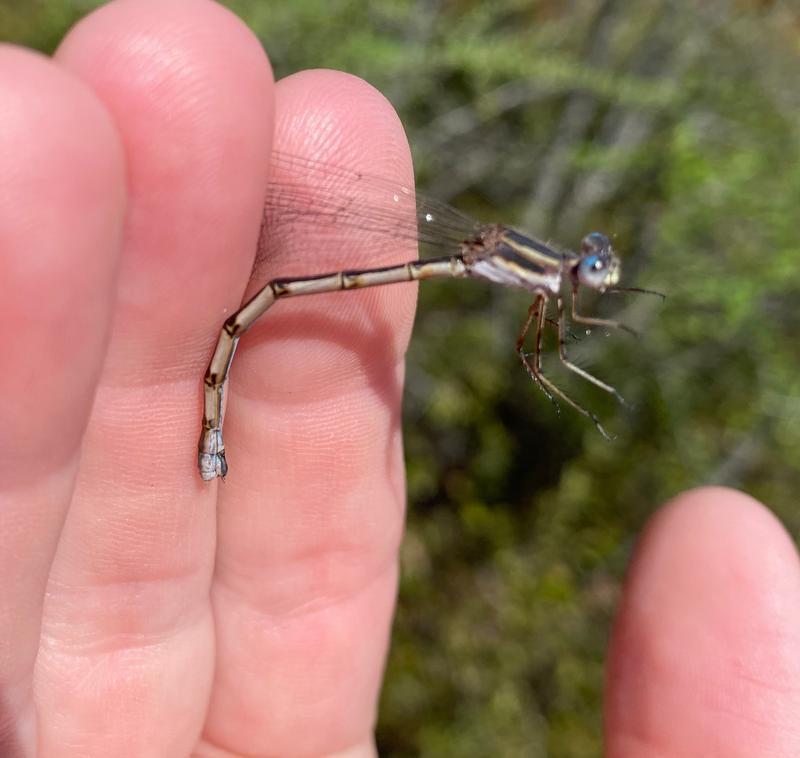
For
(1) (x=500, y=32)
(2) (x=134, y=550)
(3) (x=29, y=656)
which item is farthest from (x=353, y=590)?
(1) (x=500, y=32)

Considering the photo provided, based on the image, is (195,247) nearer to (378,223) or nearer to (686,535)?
(378,223)

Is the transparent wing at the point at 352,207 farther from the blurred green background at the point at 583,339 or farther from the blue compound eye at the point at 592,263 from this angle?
the blurred green background at the point at 583,339

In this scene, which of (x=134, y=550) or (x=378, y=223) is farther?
(x=378, y=223)

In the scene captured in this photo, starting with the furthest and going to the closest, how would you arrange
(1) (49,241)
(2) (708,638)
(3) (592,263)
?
(3) (592,263) → (2) (708,638) → (1) (49,241)

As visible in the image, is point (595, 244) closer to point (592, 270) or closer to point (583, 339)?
point (592, 270)

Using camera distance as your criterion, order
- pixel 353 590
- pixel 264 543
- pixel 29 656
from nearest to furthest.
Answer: pixel 29 656 < pixel 264 543 < pixel 353 590

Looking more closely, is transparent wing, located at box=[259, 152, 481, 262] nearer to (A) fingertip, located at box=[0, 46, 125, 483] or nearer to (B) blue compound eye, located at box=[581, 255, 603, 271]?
(B) blue compound eye, located at box=[581, 255, 603, 271]

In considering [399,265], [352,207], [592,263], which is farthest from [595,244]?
[352,207]
